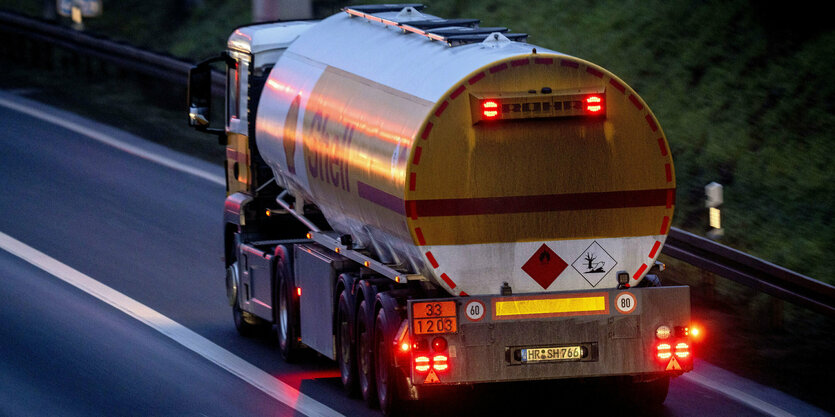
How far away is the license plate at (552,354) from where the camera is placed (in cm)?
1177

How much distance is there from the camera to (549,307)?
11750mm

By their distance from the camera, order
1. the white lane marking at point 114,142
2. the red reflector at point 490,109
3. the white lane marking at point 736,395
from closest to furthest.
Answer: the red reflector at point 490,109 → the white lane marking at point 736,395 → the white lane marking at point 114,142

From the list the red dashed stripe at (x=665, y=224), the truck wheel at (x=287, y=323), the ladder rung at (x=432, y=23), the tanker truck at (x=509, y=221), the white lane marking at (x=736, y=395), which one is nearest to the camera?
the tanker truck at (x=509, y=221)

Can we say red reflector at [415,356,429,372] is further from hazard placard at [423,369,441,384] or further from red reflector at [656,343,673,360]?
red reflector at [656,343,673,360]

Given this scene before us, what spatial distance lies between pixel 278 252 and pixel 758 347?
15.0 ft

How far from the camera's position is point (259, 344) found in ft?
53.1

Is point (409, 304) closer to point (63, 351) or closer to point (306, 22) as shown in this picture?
point (63, 351)

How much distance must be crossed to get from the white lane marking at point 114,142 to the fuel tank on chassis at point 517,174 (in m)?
12.1

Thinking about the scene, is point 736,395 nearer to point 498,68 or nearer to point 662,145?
point 662,145

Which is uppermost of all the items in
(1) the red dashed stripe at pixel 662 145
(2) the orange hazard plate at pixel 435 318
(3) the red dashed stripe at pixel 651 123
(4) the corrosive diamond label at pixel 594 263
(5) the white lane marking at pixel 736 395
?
(3) the red dashed stripe at pixel 651 123

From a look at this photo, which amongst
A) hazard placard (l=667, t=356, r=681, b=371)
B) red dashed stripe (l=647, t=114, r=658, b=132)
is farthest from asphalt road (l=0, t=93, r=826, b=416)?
red dashed stripe (l=647, t=114, r=658, b=132)

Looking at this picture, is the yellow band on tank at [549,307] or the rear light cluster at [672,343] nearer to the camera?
the yellow band on tank at [549,307]

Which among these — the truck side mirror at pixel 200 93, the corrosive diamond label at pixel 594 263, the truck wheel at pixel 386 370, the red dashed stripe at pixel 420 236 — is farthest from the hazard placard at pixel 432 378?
the truck side mirror at pixel 200 93

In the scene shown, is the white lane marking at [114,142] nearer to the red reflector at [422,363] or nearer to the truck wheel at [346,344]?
the truck wheel at [346,344]
